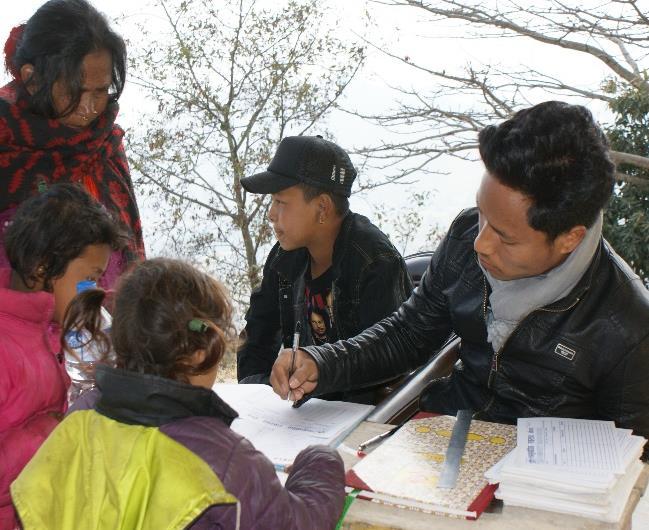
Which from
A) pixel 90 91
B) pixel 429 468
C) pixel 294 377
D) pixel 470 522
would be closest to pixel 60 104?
pixel 90 91

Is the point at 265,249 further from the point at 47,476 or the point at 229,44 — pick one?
the point at 47,476

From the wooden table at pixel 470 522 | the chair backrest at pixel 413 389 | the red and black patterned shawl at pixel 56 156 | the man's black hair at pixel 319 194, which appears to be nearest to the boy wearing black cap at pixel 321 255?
the man's black hair at pixel 319 194

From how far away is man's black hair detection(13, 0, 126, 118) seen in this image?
2133 mm

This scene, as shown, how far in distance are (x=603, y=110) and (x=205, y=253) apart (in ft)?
9.92

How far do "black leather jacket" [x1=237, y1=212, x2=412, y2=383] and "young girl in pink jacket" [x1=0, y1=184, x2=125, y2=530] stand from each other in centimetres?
71

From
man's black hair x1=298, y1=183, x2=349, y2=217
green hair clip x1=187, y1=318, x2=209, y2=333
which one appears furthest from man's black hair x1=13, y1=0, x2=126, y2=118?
green hair clip x1=187, y1=318, x2=209, y2=333

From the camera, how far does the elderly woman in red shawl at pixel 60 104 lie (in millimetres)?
2146

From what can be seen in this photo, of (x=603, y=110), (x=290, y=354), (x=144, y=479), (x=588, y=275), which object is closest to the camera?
(x=144, y=479)

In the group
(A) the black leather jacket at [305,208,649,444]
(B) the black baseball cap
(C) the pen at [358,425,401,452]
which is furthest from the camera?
(B) the black baseball cap

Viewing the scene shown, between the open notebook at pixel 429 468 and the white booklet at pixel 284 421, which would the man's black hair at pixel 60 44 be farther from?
the open notebook at pixel 429 468

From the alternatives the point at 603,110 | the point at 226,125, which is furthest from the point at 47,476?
the point at 603,110

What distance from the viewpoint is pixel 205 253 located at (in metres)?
5.18

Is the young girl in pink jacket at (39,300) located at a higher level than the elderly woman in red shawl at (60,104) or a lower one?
lower

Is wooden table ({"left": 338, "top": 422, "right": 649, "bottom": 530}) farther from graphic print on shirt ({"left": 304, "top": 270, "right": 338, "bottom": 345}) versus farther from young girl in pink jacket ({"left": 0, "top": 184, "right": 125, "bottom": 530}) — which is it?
graphic print on shirt ({"left": 304, "top": 270, "right": 338, "bottom": 345})
